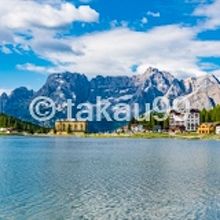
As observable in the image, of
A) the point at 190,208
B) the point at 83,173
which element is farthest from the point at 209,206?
the point at 83,173

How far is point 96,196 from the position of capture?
4278 centimetres

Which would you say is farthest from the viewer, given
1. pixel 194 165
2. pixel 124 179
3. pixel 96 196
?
pixel 194 165

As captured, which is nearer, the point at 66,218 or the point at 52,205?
the point at 66,218

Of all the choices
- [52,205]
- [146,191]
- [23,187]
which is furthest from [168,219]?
[23,187]

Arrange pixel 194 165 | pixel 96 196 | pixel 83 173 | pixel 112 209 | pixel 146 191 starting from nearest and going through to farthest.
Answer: pixel 112 209 < pixel 96 196 < pixel 146 191 < pixel 83 173 < pixel 194 165

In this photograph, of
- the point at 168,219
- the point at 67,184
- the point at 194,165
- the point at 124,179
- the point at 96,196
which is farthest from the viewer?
the point at 194,165

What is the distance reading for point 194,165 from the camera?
246ft

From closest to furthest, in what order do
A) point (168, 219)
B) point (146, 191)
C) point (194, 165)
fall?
point (168, 219) < point (146, 191) < point (194, 165)

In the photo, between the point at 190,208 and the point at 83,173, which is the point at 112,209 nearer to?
the point at 190,208

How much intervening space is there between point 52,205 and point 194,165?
40.6 meters

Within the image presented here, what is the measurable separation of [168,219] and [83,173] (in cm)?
2974

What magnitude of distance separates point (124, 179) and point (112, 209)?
18.8 metres

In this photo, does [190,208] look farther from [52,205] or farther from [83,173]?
[83,173]

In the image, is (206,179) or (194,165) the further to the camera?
(194,165)
